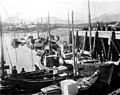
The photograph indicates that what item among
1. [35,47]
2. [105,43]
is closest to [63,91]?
[105,43]

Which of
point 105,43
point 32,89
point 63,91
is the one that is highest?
point 105,43

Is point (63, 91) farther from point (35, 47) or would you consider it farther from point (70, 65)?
point (35, 47)

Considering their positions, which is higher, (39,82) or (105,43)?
(105,43)

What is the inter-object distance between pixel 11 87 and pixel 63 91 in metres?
7.37

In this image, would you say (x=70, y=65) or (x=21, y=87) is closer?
(x=21, y=87)

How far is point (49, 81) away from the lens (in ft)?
77.6

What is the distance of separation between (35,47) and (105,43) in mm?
28136

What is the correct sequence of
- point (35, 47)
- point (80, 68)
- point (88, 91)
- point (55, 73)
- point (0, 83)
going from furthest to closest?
point (35, 47)
point (80, 68)
point (55, 73)
point (0, 83)
point (88, 91)

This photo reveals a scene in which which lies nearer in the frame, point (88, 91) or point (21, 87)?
point (88, 91)

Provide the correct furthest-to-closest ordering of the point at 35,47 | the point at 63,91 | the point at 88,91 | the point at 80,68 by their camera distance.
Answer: the point at 35,47 < the point at 80,68 < the point at 88,91 < the point at 63,91

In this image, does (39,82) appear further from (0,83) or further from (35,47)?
(35,47)

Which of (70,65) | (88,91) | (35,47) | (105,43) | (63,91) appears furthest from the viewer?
(35,47)

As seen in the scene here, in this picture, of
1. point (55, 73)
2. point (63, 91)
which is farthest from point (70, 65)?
point (63, 91)

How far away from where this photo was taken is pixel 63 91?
17484 mm
